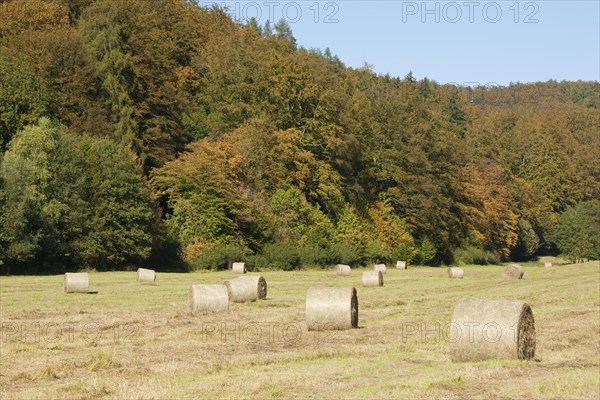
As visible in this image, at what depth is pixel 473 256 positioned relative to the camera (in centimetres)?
9744

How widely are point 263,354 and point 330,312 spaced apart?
5757 millimetres

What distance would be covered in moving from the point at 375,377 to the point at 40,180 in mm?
43499

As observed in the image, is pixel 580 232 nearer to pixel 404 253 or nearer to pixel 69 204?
pixel 404 253

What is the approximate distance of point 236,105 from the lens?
85.4 metres

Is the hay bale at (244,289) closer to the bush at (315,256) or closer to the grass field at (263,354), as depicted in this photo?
the grass field at (263,354)

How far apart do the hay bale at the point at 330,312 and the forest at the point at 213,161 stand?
105ft

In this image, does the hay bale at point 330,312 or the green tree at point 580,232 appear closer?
the hay bale at point 330,312

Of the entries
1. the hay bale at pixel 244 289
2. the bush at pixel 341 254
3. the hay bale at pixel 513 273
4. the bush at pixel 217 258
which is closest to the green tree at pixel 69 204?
the bush at pixel 217 258

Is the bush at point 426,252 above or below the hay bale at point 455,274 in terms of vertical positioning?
above

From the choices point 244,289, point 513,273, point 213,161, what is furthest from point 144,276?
point 213,161

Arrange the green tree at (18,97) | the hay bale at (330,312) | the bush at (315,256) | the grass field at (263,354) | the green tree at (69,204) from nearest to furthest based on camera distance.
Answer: the grass field at (263,354)
the hay bale at (330,312)
the green tree at (69,204)
the green tree at (18,97)
the bush at (315,256)

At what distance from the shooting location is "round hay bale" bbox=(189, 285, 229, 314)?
28.0m

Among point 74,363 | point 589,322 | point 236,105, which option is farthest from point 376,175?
point 74,363

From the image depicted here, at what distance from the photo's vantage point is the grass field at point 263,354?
14242 millimetres
